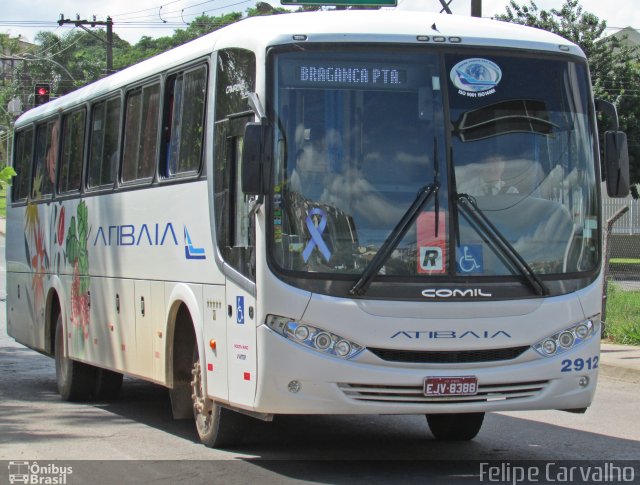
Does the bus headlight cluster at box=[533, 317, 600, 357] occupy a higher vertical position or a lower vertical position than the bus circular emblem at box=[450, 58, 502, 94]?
lower

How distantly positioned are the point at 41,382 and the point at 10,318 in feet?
6.37

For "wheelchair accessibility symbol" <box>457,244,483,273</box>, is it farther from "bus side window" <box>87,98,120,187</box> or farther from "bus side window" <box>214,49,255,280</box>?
"bus side window" <box>87,98,120,187</box>

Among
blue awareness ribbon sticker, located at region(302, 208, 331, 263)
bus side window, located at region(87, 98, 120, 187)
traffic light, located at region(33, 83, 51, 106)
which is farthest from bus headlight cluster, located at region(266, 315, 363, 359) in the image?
traffic light, located at region(33, 83, 51, 106)

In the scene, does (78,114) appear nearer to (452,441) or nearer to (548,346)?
(452,441)

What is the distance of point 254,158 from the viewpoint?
8.10 meters

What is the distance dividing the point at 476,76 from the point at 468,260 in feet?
4.49

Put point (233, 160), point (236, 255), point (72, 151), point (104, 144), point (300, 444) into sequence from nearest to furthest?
point (236, 255)
point (233, 160)
point (300, 444)
point (104, 144)
point (72, 151)

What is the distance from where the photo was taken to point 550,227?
859cm

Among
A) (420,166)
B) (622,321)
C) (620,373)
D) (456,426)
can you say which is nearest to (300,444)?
(456,426)

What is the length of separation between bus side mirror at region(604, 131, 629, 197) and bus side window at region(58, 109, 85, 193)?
6.76 meters

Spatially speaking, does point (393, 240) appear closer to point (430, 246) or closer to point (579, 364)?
point (430, 246)

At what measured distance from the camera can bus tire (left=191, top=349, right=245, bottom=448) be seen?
936cm

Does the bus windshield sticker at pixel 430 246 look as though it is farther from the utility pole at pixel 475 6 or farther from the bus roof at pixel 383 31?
the utility pole at pixel 475 6

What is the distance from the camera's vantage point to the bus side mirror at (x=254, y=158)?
8086 mm
